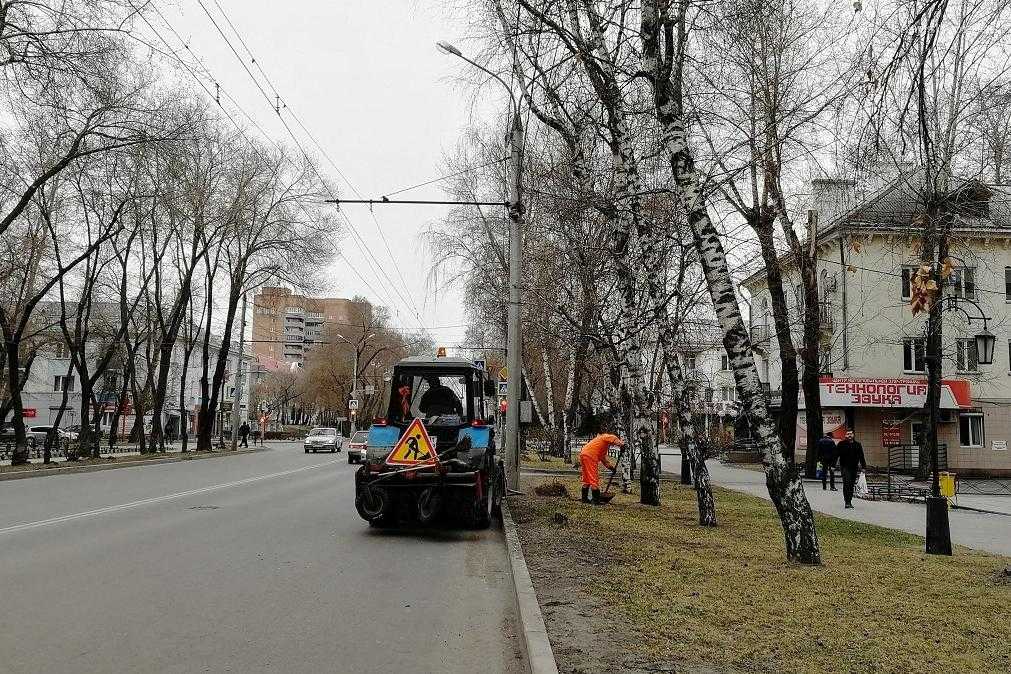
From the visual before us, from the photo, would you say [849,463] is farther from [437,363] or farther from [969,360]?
[969,360]

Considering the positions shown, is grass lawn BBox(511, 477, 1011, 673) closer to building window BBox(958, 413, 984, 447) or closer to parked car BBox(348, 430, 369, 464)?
parked car BBox(348, 430, 369, 464)

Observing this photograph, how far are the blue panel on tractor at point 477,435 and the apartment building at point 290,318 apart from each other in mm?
28442

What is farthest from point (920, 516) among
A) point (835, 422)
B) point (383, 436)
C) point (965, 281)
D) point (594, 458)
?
point (835, 422)

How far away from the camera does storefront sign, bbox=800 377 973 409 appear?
112ft

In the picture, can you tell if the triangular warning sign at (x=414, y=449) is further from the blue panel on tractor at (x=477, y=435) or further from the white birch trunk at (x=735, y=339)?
the white birch trunk at (x=735, y=339)

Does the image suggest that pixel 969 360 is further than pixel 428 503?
Yes

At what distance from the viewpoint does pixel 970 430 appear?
120ft

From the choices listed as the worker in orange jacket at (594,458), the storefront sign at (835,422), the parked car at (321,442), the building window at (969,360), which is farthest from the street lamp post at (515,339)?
the parked car at (321,442)

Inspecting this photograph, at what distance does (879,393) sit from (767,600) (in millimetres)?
30138

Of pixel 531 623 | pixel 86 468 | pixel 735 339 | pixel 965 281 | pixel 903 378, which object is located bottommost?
pixel 86 468

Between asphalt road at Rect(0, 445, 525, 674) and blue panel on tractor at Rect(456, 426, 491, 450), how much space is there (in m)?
1.30

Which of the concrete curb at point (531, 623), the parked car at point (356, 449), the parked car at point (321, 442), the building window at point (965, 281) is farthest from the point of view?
the parked car at point (321, 442)

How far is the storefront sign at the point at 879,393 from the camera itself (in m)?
34.1

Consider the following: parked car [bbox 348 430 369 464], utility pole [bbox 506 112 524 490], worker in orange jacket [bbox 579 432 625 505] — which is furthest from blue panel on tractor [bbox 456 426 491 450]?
parked car [bbox 348 430 369 464]
